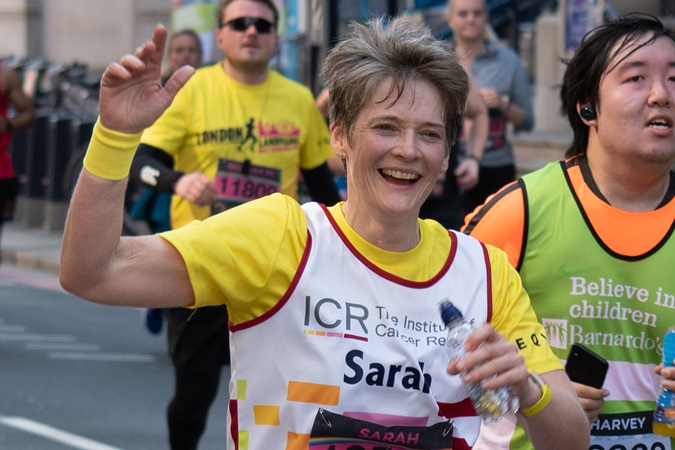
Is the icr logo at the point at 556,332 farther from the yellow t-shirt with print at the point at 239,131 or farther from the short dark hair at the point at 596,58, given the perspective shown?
the yellow t-shirt with print at the point at 239,131

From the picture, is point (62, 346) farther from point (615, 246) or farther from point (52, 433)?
point (615, 246)

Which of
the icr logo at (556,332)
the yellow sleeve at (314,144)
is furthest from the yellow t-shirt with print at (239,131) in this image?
the icr logo at (556,332)

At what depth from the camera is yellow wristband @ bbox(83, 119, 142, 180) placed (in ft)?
9.50

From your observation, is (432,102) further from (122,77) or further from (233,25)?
(233,25)

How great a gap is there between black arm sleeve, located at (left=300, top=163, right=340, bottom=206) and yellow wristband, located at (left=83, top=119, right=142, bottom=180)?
4.08 metres

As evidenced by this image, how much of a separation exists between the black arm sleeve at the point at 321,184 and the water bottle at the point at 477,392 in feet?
12.8

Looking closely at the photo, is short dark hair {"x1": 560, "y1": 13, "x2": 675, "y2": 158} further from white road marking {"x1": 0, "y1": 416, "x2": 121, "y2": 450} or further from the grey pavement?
the grey pavement

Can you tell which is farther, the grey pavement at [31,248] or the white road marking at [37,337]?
the grey pavement at [31,248]

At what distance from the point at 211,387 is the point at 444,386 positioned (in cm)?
321

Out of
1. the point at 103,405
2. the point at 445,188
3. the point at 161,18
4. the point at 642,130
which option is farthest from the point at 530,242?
the point at 161,18

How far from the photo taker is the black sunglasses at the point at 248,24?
23.2 ft

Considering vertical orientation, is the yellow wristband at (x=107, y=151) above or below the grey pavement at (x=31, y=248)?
above

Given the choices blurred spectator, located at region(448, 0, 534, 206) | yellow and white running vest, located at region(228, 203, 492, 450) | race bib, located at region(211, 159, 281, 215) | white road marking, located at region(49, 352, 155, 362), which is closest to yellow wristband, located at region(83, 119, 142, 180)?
yellow and white running vest, located at region(228, 203, 492, 450)

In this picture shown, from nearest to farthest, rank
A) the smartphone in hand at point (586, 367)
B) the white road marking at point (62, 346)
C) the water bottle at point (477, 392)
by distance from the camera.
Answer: the water bottle at point (477, 392) → the smartphone in hand at point (586, 367) → the white road marking at point (62, 346)
